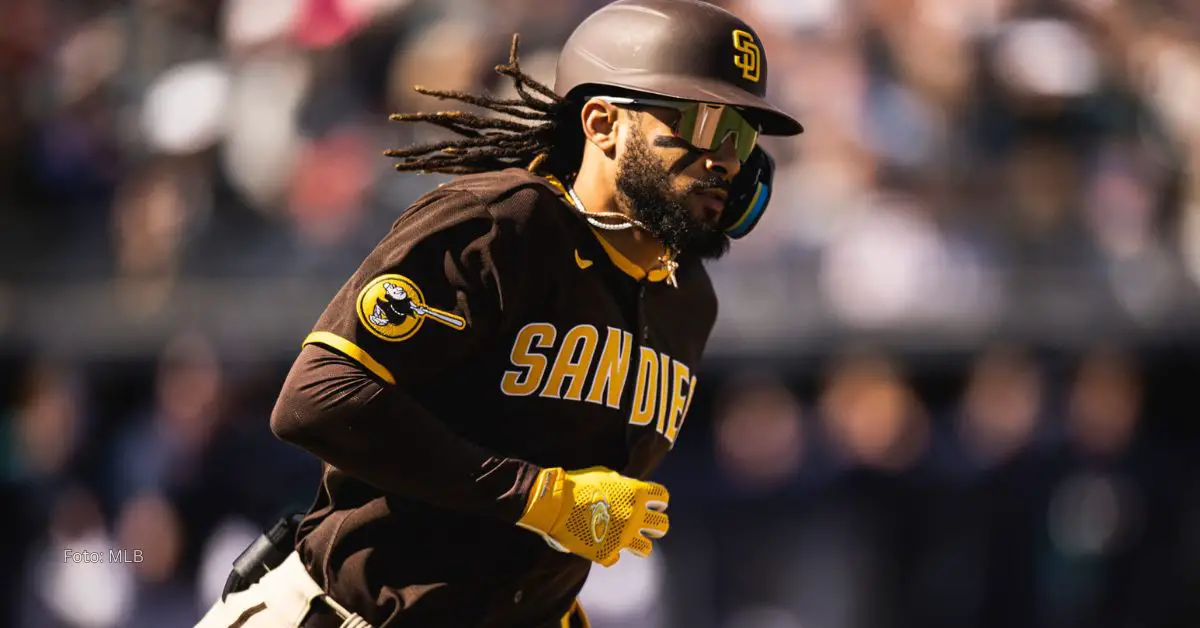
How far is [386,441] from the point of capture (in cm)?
316

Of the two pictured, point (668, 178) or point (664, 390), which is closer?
point (668, 178)

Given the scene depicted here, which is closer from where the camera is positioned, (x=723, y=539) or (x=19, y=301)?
(x=723, y=539)

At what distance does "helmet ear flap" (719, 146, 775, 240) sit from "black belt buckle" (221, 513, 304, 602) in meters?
1.16

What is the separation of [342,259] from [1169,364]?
425 centimetres

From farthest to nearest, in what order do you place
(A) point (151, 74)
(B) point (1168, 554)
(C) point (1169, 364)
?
(A) point (151, 74) < (C) point (1169, 364) < (B) point (1168, 554)

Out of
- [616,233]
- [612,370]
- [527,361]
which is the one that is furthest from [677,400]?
[527,361]

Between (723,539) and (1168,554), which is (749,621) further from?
(1168,554)

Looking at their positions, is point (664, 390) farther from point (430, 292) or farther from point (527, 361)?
point (430, 292)

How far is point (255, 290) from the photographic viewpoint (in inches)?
342

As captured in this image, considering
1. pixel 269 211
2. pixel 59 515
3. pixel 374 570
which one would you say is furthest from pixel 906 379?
pixel 374 570

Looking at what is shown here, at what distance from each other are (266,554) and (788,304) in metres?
4.94

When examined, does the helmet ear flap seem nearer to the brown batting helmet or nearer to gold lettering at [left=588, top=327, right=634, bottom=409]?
the brown batting helmet

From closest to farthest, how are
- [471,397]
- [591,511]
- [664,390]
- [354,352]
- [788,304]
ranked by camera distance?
[354,352] → [591,511] → [471,397] → [664,390] → [788,304]

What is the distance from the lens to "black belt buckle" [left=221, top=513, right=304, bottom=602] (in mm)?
3666
